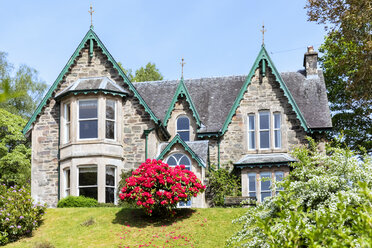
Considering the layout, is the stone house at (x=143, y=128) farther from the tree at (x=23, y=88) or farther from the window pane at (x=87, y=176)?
the tree at (x=23, y=88)

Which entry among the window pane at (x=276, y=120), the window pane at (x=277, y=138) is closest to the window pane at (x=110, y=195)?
the window pane at (x=277, y=138)

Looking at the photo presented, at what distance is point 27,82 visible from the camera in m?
48.9

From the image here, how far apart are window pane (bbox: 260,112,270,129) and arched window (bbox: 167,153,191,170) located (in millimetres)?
5129

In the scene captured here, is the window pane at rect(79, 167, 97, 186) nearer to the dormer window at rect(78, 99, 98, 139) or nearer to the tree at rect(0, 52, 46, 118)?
the dormer window at rect(78, 99, 98, 139)

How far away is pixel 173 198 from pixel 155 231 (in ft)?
4.90

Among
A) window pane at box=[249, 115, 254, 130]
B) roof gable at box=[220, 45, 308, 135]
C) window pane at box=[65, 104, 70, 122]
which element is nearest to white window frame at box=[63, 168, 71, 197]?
window pane at box=[65, 104, 70, 122]

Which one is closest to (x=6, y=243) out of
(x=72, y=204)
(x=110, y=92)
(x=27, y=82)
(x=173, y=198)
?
(x=72, y=204)

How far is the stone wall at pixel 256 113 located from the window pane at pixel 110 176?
18.6 ft

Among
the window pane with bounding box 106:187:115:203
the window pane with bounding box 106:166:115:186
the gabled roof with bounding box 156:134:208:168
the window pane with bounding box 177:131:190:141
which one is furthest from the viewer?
the window pane with bounding box 177:131:190:141

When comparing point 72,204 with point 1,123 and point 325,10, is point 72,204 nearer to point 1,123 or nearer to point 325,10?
point 325,10

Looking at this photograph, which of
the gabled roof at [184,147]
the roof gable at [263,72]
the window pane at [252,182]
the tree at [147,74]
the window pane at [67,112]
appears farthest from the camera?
the tree at [147,74]

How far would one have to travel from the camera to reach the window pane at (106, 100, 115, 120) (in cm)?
2647

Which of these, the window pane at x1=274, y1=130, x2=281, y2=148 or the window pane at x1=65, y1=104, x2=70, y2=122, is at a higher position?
the window pane at x1=65, y1=104, x2=70, y2=122

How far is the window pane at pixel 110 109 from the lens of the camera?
2647 centimetres
